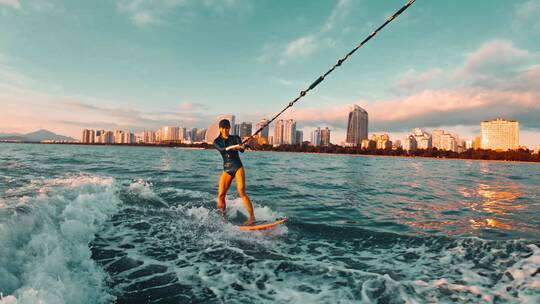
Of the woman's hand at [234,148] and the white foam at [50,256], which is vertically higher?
the woman's hand at [234,148]

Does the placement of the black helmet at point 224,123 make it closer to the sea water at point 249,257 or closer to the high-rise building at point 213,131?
the high-rise building at point 213,131

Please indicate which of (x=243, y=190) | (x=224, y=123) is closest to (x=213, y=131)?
(x=224, y=123)

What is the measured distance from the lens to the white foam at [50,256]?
3.91 meters

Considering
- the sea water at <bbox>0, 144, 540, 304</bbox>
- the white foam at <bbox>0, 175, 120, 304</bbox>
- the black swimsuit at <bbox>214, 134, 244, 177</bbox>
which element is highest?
the black swimsuit at <bbox>214, 134, 244, 177</bbox>

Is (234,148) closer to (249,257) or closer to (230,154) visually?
(230,154)

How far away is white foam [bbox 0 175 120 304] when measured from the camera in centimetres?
391

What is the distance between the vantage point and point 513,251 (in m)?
6.49

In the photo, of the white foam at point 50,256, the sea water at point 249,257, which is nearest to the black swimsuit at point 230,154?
the sea water at point 249,257

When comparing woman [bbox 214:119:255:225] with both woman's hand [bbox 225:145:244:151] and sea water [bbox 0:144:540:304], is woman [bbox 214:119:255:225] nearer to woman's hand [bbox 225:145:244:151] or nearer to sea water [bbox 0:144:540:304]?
woman's hand [bbox 225:145:244:151]

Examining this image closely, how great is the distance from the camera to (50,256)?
190 inches

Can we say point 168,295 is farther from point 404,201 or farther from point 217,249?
point 404,201

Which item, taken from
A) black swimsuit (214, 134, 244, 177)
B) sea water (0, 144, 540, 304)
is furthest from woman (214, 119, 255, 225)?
sea water (0, 144, 540, 304)

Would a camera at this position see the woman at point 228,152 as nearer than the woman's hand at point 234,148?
No

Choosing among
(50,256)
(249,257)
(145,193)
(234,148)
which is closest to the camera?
(50,256)
